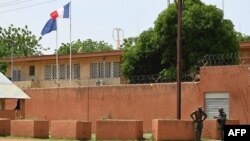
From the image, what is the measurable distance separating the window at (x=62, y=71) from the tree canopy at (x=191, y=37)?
28.7 ft

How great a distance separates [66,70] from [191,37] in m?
13.2

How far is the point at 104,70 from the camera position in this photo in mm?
37594

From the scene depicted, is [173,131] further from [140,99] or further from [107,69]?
[107,69]

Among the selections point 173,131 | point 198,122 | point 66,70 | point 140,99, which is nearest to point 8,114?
→ point 140,99

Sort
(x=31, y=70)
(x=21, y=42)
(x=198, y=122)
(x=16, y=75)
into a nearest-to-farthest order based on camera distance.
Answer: (x=198, y=122) < (x=31, y=70) < (x=16, y=75) < (x=21, y=42)

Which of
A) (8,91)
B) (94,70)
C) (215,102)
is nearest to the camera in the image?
(215,102)

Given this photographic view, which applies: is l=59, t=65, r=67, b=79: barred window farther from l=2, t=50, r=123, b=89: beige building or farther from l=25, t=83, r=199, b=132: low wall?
l=25, t=83, r=199, b=132: low wall

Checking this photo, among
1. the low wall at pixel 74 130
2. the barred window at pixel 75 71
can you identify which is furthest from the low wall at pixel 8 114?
the barred window at pixel 75 71

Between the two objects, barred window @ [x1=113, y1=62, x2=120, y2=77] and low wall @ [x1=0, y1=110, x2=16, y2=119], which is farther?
barred window @ [x1=113, y1=62, x2=120, y2=77]

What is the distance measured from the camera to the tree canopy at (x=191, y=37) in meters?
29.4

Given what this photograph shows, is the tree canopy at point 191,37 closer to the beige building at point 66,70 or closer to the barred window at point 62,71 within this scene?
the beige building at point 66,70

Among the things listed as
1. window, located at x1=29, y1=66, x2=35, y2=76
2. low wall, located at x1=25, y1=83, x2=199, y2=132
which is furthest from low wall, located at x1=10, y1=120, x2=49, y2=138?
window, located at x1=29, y1=66, x2=35, y2=76

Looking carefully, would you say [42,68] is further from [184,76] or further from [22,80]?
[184,76]

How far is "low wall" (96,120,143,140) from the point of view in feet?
66.2
